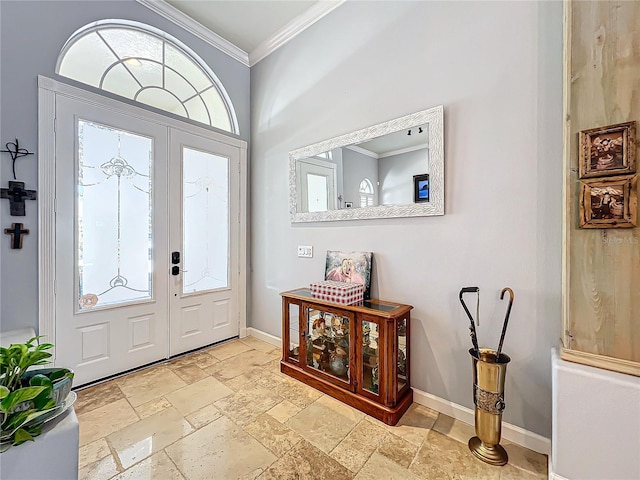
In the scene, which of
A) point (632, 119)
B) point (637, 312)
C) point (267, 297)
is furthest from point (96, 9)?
point (637, 312)

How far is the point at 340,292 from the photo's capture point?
2.13 meters

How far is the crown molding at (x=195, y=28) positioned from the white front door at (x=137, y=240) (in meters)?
1.11

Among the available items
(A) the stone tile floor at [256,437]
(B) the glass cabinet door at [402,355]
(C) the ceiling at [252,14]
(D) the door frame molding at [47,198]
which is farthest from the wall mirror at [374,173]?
(D) the door frame molding at [47,198]

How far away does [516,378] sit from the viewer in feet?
5.63

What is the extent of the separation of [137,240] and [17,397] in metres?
1.96

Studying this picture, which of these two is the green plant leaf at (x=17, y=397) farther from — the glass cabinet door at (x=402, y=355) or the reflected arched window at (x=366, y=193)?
the reflected arched window at (x=366, y=193)

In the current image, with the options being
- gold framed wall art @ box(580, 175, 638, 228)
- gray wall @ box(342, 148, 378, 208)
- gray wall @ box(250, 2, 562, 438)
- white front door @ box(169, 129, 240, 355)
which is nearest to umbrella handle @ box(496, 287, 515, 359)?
gray wall @ box(250, 2, 562, 438)

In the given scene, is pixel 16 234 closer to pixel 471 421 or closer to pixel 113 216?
pixel 113 216

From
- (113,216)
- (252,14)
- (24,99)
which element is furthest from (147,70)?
(113,216)

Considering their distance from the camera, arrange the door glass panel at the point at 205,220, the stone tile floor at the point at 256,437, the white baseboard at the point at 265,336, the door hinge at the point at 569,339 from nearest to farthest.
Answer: the door hinge at the point at 569,339 < the stone tile floor at the point at 256,437 < the door glass panel at the point at 205,220 < the white baseboard at the point at 265,336

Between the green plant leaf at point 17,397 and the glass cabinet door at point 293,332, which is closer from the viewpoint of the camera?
the green plant leaf at point 17,397

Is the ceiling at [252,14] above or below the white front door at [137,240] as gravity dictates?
above

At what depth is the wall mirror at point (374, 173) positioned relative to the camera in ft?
6.51

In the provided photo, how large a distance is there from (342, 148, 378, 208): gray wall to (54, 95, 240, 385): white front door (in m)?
1.50
